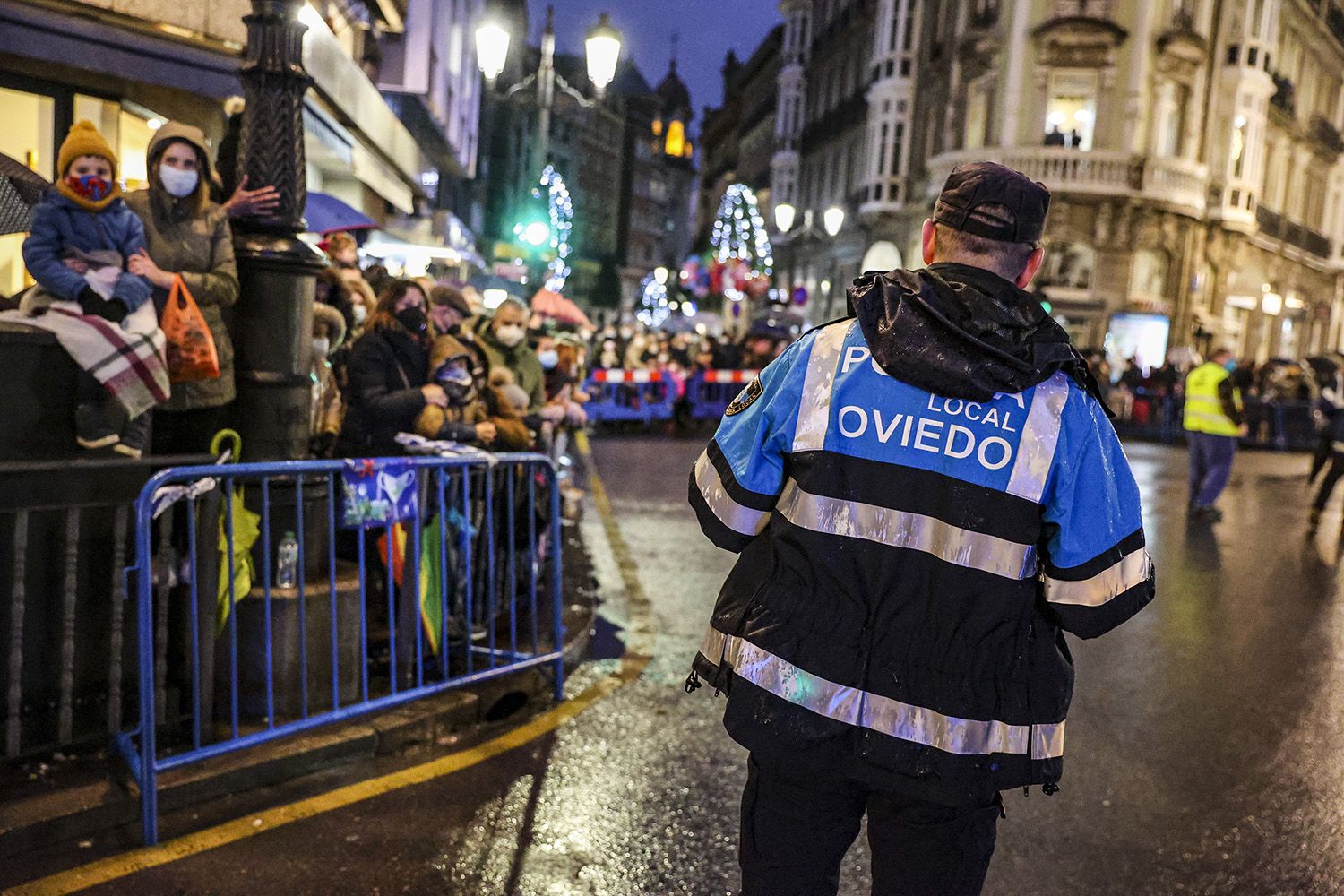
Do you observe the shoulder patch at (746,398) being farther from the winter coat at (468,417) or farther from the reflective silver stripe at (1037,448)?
the winter coat at (468,417)

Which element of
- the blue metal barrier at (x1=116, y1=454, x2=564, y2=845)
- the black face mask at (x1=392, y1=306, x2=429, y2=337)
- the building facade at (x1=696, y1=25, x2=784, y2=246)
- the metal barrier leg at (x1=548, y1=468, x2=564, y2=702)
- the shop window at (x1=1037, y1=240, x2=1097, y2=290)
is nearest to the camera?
the blue metal barrier at (x1=116, y1=454, x2=564, y2=845)

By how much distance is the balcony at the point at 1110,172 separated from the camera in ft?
102

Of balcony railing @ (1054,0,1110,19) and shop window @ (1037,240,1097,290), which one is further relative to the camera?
shop window @ (1037,240,1097,290)

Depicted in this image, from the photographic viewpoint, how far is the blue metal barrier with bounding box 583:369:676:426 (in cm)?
1898

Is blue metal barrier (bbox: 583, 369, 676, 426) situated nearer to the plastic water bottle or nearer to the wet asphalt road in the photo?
the wet asphalt road

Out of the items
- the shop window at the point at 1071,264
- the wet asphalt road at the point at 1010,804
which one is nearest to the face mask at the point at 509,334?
the wet asphalt road at the point at 1010,804

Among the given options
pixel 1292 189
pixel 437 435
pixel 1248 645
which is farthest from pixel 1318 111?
pixel 437 435

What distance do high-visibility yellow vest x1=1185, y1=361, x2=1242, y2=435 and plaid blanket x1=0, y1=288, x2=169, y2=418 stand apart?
10869mm

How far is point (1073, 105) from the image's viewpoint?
32281 mm

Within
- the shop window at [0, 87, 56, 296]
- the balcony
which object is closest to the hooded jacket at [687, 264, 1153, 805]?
the shop window at [0, 87, 56, 296]

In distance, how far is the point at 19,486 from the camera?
3953mm

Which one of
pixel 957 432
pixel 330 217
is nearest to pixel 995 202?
pixel 957 432

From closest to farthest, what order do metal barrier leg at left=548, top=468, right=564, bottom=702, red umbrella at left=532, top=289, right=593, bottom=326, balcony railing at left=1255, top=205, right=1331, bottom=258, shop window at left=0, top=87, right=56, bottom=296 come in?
1. metal barrier leg at left=548, top=468, right=564, bottom=702
2. shop window at left=0, top=87, right=56, bottom=296
3. red umbrella at left=532, top=289, right=593, bottom=326
4. balcony railing at left=1255, top=205, right=1331, bottom=258

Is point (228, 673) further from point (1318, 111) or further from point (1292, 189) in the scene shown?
point (1318, 111)
